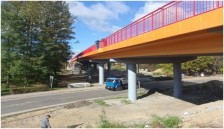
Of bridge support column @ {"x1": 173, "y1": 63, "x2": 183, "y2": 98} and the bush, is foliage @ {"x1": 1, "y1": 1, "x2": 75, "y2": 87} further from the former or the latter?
bridge support column @ {"x1": 173, "y1": 63, "x2": 183, "y2": 98}

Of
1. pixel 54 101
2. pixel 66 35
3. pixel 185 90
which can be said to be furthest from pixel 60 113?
pixel 66 35

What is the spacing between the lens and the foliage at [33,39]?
4453 centimetres

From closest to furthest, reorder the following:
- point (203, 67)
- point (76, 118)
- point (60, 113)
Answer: point (76, 118)
point (60, 113)
point (203, 67)

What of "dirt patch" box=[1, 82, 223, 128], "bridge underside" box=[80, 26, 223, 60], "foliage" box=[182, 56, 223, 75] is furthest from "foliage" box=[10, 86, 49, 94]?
"foliage" box=[182, 56, 223, 75]

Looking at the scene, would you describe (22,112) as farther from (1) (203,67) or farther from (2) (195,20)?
(1) (203,67)

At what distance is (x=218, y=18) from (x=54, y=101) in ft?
75.0

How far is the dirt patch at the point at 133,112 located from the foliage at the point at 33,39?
18734 mm

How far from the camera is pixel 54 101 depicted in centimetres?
3169

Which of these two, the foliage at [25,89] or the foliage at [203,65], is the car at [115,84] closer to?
the foliage at [25,89]

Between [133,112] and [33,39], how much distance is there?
92.6 ft

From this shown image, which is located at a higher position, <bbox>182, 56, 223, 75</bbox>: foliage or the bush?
<bbox>182, 56, 223, 75</bbox>: foliage

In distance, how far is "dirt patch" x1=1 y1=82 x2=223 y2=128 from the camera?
15.5 m

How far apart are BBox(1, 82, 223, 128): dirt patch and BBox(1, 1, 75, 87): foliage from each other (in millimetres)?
18734

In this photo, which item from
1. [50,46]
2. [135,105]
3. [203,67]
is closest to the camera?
[135,105]
